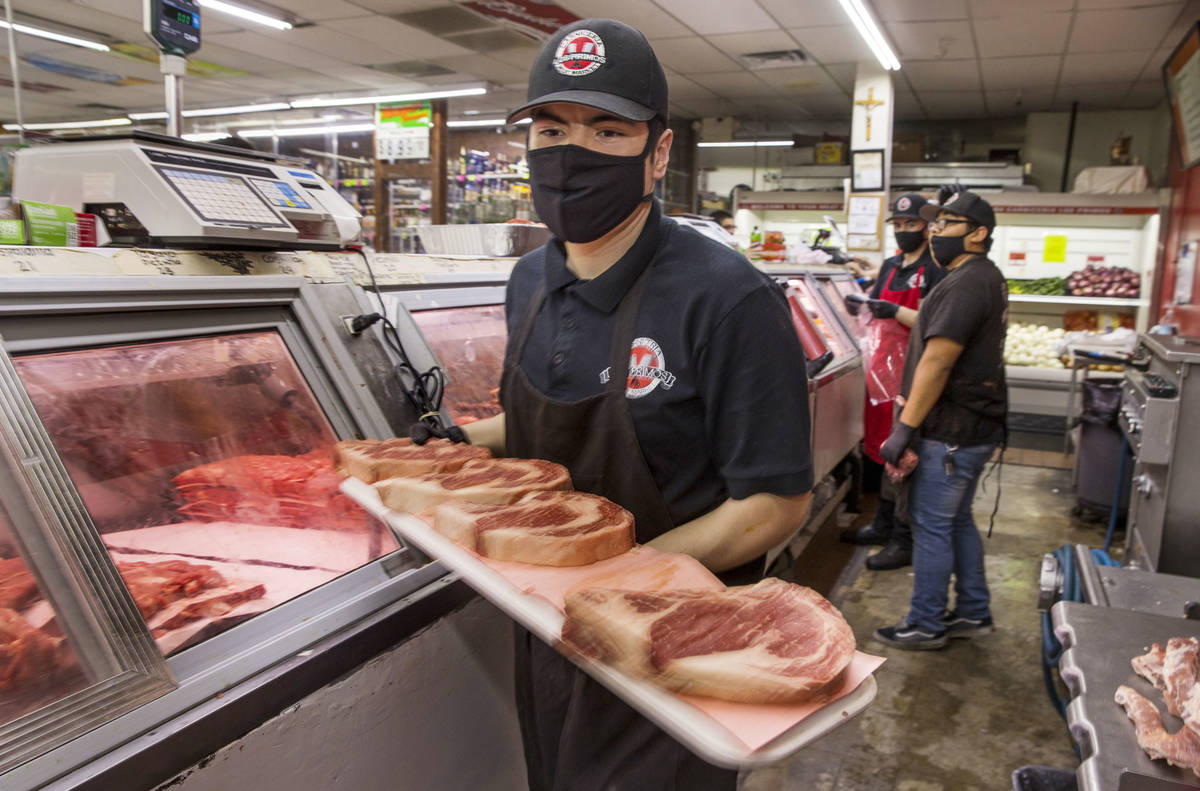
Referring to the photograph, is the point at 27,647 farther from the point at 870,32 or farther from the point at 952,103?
the point at 952,103

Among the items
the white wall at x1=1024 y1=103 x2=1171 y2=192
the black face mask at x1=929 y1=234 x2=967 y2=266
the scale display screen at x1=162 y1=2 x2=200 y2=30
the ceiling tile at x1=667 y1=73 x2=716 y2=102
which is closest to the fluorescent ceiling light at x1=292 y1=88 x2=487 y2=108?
the ceiling tile at x1=667 y1=73 x2=716 y2=102

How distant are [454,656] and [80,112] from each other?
15.3m

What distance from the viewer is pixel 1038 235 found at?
337 inches

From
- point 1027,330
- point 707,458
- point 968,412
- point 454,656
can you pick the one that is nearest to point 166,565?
point 454,656

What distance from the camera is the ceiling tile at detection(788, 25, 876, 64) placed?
7.87 metres

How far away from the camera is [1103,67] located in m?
8.80

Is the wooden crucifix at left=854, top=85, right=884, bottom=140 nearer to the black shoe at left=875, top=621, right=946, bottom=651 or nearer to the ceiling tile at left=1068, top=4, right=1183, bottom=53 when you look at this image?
the ceiling tile at left=1068, top=4, right=1183, bottom=53

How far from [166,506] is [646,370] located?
39.1 inches

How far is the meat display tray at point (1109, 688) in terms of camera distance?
1.46 m

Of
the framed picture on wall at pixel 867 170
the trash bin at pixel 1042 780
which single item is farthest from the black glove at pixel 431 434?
the framed picture on wall at pixel 867 170

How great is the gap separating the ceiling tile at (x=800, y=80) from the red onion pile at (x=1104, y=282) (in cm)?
386

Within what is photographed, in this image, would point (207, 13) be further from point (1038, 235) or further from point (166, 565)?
point (1038, 235)

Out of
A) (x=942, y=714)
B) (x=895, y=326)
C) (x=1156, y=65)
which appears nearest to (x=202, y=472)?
(x=942, y=714)

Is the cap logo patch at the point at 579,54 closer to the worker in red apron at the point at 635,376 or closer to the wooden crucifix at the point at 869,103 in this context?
the worker in red apron at the point at 635,376
